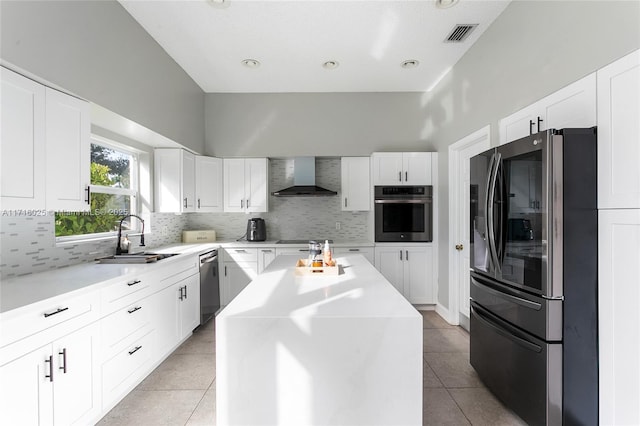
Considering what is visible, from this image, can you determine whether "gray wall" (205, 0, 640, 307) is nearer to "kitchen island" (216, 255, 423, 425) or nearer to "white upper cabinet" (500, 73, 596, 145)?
"white upper cabinet" (500, 73, 596, 145)

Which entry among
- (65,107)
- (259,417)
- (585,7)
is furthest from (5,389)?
(585,7)

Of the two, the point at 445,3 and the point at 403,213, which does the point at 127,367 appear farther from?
the point at 445,3

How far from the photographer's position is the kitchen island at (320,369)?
142cm

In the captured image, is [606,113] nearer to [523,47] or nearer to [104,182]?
[523,47]

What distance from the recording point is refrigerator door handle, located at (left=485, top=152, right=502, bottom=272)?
204 cm

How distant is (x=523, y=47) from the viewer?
2287 millimetres

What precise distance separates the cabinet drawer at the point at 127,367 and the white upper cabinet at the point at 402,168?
3076 millimetres

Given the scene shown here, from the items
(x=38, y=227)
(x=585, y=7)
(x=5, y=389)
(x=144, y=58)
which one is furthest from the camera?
(x=144, y=58)

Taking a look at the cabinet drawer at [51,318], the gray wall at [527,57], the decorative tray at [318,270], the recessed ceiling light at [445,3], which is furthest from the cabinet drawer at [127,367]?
the recessed ceiling light at [445,3]

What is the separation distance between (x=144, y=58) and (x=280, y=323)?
8.92ft

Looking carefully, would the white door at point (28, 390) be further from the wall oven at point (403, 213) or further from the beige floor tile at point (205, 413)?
the wall oven at point (403, 213)

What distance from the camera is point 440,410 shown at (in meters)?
2.12

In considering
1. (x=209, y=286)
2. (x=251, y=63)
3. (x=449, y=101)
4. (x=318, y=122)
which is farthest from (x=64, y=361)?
(x=449, y=101)

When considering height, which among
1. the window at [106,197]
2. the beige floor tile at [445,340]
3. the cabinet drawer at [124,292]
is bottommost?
the beige floor tile at [445,340]
